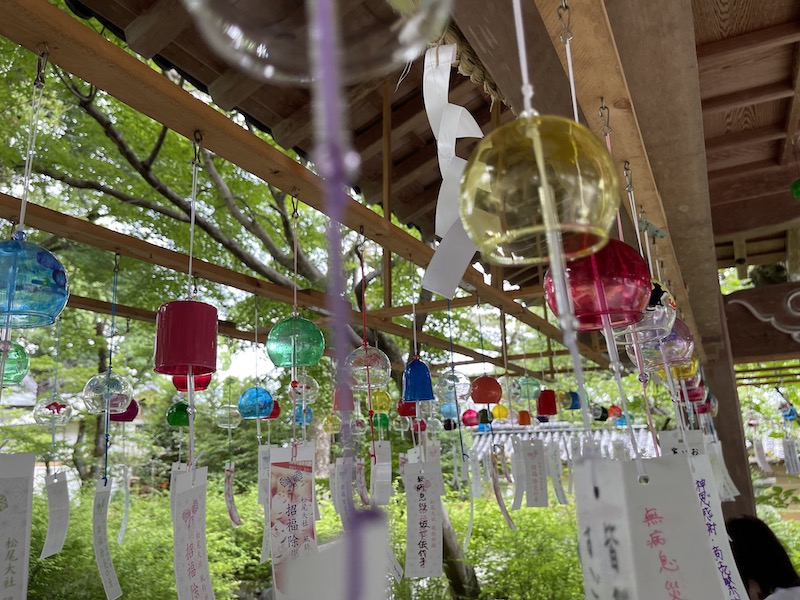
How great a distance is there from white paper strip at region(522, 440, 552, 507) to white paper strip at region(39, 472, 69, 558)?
6.77 ft

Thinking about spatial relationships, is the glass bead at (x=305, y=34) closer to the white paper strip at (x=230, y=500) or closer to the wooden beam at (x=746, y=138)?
the wooden beam at (x=746, y=138)

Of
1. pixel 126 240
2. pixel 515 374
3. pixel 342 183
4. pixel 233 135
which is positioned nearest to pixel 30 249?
pixel 233 135

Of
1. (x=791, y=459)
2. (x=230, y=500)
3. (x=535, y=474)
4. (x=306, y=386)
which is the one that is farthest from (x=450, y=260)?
(x=791, y=459)

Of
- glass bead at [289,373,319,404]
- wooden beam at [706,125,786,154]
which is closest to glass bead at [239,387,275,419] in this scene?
glass bead at [289,373,319,404]

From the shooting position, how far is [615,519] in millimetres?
439

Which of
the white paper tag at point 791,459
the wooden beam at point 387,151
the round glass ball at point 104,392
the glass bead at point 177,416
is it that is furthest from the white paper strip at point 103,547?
the white paper tag at point 791,459

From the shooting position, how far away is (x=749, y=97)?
5.66 ft

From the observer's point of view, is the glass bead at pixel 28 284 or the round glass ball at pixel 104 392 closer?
the glass bead at pixel 28 284

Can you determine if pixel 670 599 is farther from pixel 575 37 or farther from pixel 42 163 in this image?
pixel 42 163

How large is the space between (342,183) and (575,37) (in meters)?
0.59

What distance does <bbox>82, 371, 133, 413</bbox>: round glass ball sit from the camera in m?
1.75

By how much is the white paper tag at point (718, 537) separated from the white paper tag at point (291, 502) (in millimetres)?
625

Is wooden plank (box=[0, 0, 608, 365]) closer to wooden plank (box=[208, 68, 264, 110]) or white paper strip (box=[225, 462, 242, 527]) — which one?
wooden plank (box=[208, 68, 264, 110])

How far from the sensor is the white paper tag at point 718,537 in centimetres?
75
